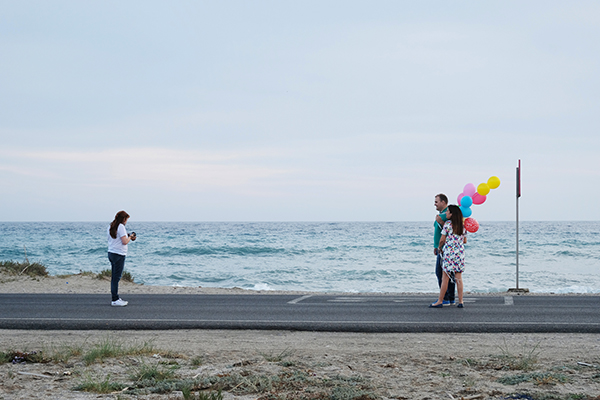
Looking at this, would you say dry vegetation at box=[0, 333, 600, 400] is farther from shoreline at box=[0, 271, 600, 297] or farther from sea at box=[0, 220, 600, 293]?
sea at box=[0, 220, 600, 293]

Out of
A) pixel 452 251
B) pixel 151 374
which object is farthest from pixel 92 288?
pixel 151 374

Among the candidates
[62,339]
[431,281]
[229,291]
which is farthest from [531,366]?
[431,281]

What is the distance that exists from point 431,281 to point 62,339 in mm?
19343

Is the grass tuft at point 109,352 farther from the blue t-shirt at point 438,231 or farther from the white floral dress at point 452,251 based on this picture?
the blue t-shirt at point 438,231

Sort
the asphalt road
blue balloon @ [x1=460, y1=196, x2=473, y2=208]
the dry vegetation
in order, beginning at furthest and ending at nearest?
blue balloon @ [x1=460, y1=196, x2=473, y2=208] → the asphalt road → the dry vegetation

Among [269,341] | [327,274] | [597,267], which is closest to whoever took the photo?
[269,341]

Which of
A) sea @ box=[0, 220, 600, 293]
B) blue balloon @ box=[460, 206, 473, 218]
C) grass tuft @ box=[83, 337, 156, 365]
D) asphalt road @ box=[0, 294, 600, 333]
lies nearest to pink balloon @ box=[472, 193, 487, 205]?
blue balloon @ box=[460, 206, 473, 218]

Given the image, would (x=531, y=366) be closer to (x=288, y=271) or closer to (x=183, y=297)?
(x=183, y=297)

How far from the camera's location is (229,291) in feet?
51.2

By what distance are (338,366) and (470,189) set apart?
7.22m

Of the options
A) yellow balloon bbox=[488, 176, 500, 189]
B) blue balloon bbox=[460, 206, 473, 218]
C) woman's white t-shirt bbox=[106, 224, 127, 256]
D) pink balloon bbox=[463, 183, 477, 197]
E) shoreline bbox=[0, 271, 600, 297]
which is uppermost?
yellow balloon bbox=[488, 176, 500, 189]

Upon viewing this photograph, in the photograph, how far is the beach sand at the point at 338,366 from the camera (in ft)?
15.5

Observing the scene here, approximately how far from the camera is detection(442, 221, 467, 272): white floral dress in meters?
10.4

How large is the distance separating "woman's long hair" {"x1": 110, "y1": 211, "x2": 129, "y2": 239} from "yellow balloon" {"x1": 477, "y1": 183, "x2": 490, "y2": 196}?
7758 mm
